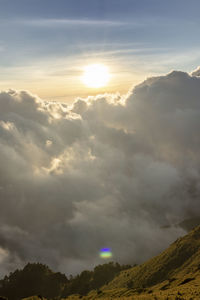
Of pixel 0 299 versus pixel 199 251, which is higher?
pixel 199 251

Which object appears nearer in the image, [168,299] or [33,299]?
[168,299]

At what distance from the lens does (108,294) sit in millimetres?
159125

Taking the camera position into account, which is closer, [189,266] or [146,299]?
[146,299]

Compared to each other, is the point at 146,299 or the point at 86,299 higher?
the point at 86,299

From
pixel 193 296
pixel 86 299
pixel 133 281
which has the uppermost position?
pixel 133 281

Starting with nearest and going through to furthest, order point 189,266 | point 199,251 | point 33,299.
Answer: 1. point 33,299
2. point 189,266
3. point 199,251

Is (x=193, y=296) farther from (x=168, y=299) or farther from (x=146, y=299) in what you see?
(x=146, y=299)

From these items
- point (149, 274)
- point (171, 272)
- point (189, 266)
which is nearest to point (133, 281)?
point (149, 274)

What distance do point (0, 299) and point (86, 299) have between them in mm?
42225

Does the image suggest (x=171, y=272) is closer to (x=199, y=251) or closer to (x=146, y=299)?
(x=199, y=251)

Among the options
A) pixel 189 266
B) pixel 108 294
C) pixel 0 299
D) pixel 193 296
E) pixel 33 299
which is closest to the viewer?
pixel 193 296

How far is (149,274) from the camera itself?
652 ft

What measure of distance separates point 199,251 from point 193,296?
4577 inches

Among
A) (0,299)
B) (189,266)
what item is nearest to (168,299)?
(0,299)
